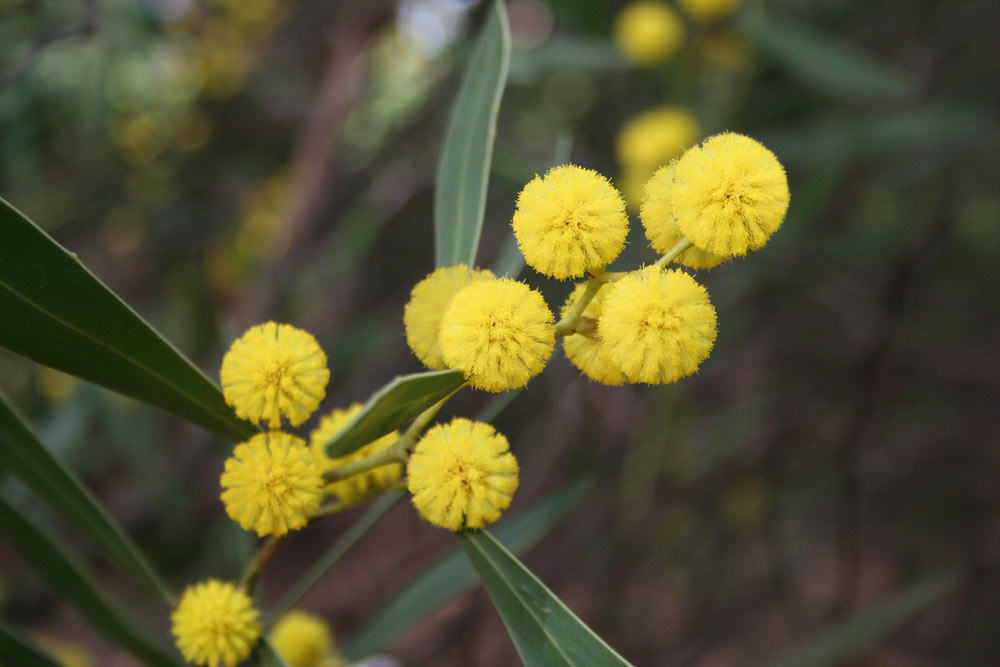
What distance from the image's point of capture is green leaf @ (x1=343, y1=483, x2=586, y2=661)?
126 cm

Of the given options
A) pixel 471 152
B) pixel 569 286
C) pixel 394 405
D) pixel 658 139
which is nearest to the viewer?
pixel 394 405

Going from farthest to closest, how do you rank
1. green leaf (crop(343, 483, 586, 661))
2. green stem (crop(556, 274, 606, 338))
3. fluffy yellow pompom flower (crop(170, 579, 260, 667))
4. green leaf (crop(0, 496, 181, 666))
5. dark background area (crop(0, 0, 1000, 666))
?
1. dark background area (crop(0, 0, 1000, 666))
2. green leaf (crop(343, 483, 586, 661))
3. green leaf (crop(0, 496, 181, 666))
4. fluffy yellow pompom flower (crop(170, 579, 260, 667))
5. green stem (crop(556, 274, 606, 338))

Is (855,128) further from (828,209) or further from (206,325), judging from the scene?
(206,325)

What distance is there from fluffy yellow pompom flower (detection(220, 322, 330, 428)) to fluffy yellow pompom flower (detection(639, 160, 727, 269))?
1.24 feet

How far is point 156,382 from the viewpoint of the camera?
0.88 m

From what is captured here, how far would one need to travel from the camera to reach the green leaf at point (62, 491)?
0.97 meters

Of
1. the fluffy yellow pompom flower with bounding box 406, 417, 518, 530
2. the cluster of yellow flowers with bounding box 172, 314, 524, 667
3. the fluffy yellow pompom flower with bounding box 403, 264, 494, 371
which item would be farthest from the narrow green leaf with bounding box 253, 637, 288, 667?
the fluffy yellow pompom flower with bounding box 403, 264, 494, 371

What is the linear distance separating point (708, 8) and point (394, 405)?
1.81 metres

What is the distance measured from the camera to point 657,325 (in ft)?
2.54

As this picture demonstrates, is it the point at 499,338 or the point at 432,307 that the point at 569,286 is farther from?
the point at 499,338

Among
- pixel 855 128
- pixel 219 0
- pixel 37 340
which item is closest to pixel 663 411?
pixel 855 128

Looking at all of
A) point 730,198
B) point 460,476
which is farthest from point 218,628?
point 730,198

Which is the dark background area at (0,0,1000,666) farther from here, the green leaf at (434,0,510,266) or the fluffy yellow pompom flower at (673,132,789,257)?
the fluffy yellow pompom flower at (673,132,789,257)

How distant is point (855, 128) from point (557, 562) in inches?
67.5
